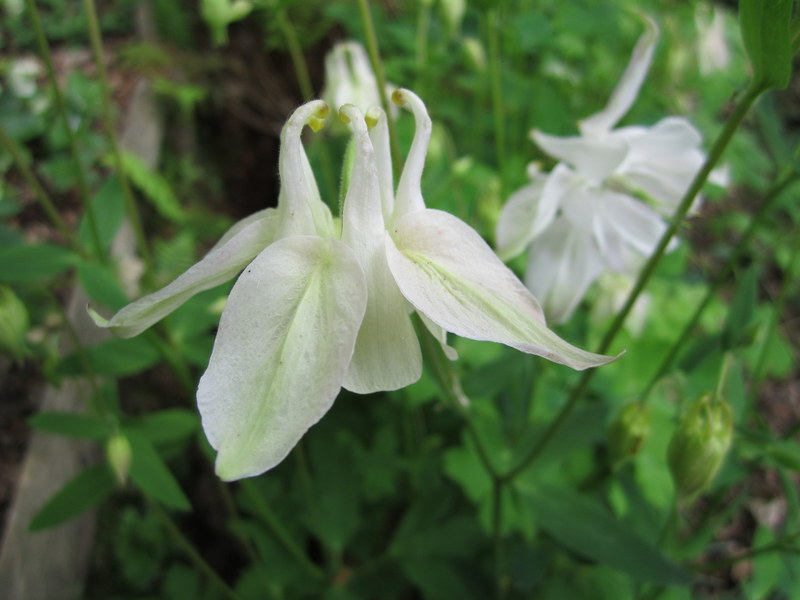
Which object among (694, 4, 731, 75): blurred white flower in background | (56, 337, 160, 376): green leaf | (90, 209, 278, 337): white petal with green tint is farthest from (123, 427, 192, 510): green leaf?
(694, 4, 731, 75): blurred white flower in background

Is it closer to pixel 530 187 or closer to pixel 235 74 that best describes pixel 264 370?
pixel 530 187

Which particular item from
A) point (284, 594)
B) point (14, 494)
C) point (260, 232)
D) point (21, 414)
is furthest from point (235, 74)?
point (260, 232)

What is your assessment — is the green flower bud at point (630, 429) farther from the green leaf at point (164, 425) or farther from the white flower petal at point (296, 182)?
the green leaf at point (164, 425)

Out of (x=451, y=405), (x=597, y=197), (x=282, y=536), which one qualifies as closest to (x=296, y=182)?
(x=451, y=405)

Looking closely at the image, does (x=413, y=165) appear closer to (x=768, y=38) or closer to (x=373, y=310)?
(x=373, y=310)

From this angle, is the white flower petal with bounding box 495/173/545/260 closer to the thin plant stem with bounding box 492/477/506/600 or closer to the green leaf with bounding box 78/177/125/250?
the thin plant stem with bounding box 492/477/506/600

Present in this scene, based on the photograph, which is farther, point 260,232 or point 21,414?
point 21,414
